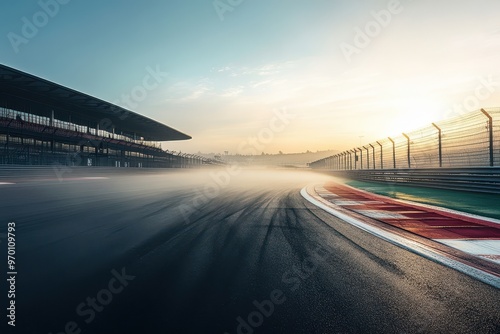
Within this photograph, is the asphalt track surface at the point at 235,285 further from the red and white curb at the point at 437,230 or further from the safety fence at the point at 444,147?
the safety fence at the point at 444,147

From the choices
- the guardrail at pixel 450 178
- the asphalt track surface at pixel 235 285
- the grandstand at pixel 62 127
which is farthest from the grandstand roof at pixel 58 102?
the guardrail at pixel 450 178

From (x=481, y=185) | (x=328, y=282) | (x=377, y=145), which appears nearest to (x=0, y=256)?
(x=328, y=282)

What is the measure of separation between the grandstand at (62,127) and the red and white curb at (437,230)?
67.7 feet

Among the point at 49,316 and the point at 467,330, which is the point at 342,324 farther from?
the point at 49,316

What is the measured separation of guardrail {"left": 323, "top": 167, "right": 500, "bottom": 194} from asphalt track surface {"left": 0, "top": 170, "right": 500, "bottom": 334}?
23.8ft

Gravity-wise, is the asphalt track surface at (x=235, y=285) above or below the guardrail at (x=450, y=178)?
below

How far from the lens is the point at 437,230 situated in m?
5.22

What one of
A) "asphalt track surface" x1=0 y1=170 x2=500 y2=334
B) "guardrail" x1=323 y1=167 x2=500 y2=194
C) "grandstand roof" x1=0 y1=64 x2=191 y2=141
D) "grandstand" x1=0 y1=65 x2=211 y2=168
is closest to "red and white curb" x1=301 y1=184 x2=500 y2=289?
"asphalt track surface" x1=0 y1=170 x2=500 y2=334

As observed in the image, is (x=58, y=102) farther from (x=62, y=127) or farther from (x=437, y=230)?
(x=437, y=230)

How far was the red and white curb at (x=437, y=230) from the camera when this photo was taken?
3441mm

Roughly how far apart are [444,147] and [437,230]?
8622 millimetres

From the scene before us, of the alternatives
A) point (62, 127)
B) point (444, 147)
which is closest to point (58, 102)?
point (62, 127)

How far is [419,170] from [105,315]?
1447cm

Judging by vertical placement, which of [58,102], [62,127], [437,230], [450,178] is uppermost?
[58,102]
